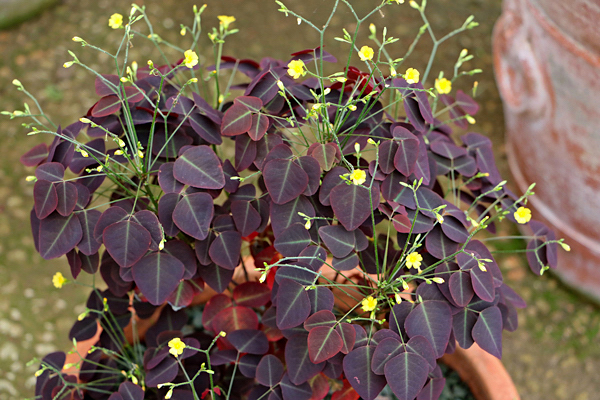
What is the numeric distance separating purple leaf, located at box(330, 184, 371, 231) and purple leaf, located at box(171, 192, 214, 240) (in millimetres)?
197

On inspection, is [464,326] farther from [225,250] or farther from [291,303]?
[225,250]

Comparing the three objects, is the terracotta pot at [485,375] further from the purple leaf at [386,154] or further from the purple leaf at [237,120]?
the purple leaf at [237,120]

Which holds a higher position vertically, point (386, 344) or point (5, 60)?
point (386, 344)

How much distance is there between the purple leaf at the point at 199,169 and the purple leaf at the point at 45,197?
19 centimetres

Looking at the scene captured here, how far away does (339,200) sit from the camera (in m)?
0.87

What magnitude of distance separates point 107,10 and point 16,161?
892 mm

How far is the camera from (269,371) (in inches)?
38.9

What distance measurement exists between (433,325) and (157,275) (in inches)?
17.2

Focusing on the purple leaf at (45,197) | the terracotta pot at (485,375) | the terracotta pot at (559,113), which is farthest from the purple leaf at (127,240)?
the terracotta pot at (559,113)

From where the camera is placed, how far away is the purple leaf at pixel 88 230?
89cm

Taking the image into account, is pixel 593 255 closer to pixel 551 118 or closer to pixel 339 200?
pixel 551 118

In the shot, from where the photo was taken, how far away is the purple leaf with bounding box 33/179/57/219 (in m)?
0.87

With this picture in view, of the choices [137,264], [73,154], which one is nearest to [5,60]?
[73,154]

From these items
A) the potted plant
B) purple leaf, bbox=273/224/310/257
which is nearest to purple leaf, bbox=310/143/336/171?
the potted plant
